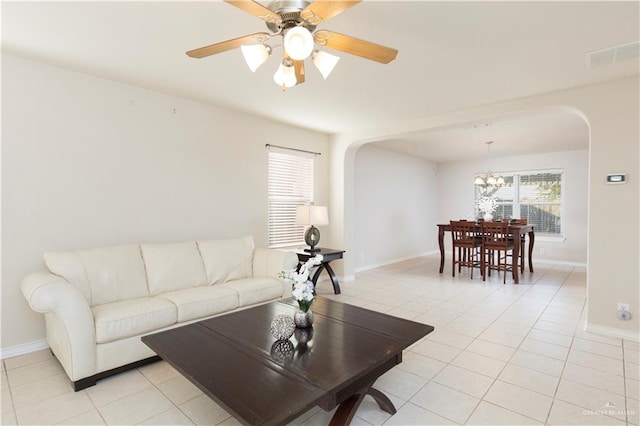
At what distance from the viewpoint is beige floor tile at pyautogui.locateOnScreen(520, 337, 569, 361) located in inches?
108

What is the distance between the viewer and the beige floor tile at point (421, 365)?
246cm

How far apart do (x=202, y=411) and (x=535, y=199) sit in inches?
315

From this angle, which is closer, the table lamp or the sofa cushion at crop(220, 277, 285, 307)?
the sofa cushion at crop(220, 277, 285, 307)

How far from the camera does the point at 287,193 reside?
491 centimetres

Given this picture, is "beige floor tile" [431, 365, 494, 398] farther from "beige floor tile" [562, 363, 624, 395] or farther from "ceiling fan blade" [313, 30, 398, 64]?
"ceiling fan blade" [313, 30, 398, 64]

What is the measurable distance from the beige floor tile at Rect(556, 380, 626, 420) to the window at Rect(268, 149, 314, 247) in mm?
3503

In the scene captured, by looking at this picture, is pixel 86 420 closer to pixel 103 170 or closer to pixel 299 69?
pixel 103 170

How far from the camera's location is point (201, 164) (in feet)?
12.7

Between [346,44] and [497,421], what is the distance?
2273 mm

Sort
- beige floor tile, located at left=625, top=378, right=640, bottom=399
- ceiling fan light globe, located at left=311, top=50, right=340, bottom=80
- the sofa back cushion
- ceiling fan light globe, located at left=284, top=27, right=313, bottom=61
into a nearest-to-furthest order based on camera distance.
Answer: ceiling fan light globe, located at left=284, top=27, right=313, bottom=61 → ceiling fan light globe, located at left=311, top=50, right=340, bottom=80 → beige floor tile, located at left=625, top=378, right=640, bottom=399 → the sofa back cushion

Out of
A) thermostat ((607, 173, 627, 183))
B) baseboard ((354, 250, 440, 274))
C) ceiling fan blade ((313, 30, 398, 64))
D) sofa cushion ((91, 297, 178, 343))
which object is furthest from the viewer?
baseboard ((354, 250, 440, 274))

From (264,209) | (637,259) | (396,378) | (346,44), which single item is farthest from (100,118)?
(637,259)

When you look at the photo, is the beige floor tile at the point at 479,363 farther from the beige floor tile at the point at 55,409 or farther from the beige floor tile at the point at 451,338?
the beige floor tile at the point at 55,409

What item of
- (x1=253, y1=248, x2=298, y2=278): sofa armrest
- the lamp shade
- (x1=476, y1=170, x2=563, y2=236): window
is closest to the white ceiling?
the lamp shade
